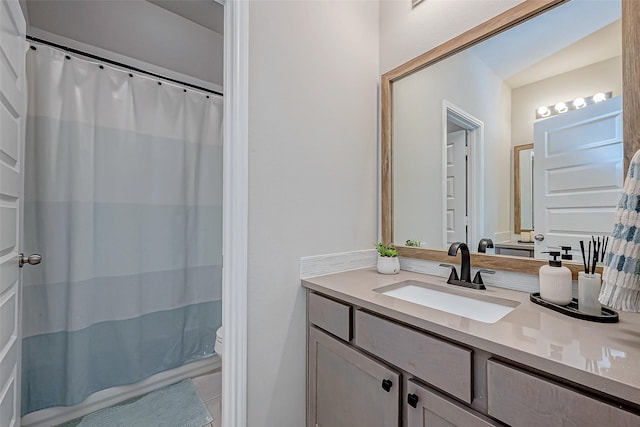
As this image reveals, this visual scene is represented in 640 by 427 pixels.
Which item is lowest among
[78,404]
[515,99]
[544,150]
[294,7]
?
[78,404]

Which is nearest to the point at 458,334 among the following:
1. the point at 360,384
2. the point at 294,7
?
the point at 360,384

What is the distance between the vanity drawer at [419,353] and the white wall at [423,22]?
1.32 metres

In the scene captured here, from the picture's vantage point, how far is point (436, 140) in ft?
4.81

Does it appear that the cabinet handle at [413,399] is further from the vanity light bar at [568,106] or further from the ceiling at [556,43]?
the ceiling at [556,43]

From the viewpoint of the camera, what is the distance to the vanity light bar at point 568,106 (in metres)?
0.96

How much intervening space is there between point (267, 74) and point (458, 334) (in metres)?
1.20

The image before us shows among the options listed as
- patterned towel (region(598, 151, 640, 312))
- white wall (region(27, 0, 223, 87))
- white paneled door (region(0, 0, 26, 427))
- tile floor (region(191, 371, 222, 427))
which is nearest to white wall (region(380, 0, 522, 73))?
patterned towel (region(598, 151, 640, 312))

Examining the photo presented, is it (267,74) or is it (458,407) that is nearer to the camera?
(458,407)

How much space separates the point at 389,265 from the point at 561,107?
922 mm

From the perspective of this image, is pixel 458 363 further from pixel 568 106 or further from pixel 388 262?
pixel 568 106

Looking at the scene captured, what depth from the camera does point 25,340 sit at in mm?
1483

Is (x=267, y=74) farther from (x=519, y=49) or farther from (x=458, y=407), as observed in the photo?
(x=458, y=407)

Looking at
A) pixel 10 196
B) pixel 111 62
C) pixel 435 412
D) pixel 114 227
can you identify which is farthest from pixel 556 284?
pixel 111 62

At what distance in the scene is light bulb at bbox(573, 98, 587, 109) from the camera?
3.25 feet
